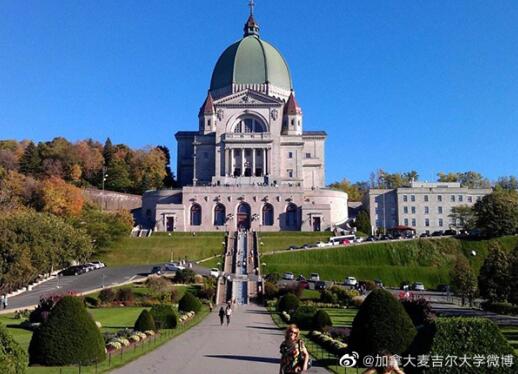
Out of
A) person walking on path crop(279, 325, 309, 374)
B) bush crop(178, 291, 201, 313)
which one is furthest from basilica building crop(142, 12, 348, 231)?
person walking on path crop(279, 325, 309, 374)

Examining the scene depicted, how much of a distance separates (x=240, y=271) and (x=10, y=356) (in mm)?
52194

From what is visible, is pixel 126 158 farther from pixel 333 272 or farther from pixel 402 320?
pixel 402 320

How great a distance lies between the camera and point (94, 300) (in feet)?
Result: 155

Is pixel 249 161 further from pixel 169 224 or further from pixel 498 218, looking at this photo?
pixel 498 218

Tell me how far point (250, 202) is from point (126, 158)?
38.8m

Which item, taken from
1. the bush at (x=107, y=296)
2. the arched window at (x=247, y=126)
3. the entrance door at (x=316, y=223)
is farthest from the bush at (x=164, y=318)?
the arched window at (x=247, y=126)

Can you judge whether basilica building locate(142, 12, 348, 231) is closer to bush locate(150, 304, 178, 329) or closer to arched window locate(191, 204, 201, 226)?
arched window locate(191, 204, 201, 226)

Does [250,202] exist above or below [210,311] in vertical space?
above

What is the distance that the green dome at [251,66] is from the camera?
108812 millimetres

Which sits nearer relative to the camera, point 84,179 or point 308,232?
point 308,232

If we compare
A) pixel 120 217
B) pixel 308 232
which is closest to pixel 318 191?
pixel 308 232

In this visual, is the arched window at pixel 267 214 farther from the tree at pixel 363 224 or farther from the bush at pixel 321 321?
the bush at pixel 321 321

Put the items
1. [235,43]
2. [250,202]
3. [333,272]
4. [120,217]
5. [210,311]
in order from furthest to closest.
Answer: [235,43]
[250,202]
[120,217]
[333,272]
[210,311]

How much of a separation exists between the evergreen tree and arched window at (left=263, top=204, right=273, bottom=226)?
144 ft
